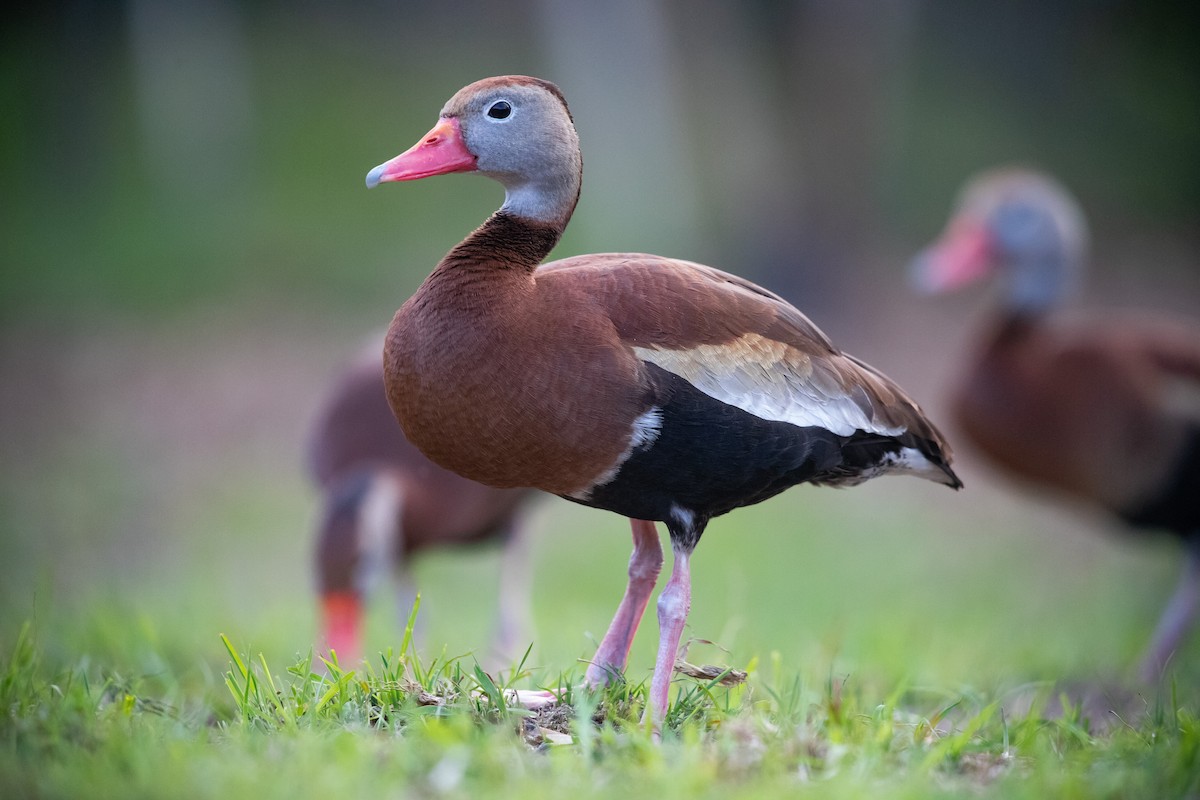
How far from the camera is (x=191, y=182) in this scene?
1406 centimetres

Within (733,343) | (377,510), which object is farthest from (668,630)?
(377,510)

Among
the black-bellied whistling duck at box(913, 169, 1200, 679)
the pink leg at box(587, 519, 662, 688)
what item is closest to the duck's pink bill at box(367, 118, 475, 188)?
the pink leg at box(587, 519, 662, 688)

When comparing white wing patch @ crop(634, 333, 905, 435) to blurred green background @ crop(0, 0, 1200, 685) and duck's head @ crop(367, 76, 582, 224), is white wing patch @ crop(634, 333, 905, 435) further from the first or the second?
blurred green background @ crop(0, 0, 1200, 685)

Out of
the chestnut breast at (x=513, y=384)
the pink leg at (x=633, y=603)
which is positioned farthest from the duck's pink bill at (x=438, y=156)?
the pink leg at (x=633, y=603)

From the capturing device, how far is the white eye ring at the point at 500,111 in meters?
3.42

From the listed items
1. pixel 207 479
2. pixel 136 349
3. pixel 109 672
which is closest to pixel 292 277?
pixel 136 349

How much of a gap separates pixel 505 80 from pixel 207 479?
6984 mm

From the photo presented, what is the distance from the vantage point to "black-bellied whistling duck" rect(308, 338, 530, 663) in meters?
5.59

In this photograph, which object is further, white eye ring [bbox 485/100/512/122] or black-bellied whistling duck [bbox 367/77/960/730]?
white eye ring [bbox 485/100/512/122]

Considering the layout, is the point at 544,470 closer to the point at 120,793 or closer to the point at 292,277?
the point at 120,793

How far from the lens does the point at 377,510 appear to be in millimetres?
5664

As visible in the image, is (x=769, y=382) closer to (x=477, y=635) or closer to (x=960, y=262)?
(x=477, y=635)

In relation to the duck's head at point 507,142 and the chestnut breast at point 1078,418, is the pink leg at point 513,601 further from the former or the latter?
the duck's head at point 507,142

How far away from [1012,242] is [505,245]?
5.01 m
